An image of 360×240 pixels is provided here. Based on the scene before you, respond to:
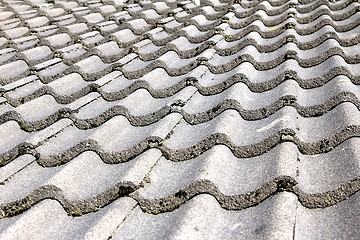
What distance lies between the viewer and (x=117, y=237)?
1.56m

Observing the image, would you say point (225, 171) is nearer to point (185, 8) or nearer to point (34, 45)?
point (34, 45)

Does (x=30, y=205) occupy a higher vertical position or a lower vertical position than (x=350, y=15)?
lower

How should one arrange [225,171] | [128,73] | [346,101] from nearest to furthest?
[225,171], [346,101], [128,73]

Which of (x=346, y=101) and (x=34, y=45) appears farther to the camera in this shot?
(x=34, y=45)

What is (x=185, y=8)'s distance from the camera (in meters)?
4.32

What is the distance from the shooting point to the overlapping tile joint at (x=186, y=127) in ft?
5.37

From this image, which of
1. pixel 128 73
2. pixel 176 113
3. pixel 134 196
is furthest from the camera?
pixel 128 73

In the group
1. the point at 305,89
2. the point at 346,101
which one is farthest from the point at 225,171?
the point at 305,89

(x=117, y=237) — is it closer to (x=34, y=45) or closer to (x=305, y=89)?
(x=305, y=89)

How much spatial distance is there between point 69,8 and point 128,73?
1932mm

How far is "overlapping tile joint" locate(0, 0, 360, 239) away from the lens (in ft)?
5.37

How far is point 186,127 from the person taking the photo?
2322mm

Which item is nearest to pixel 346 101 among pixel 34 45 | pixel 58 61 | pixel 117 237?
pixel 117 237

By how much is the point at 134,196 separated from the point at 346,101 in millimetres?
1140
